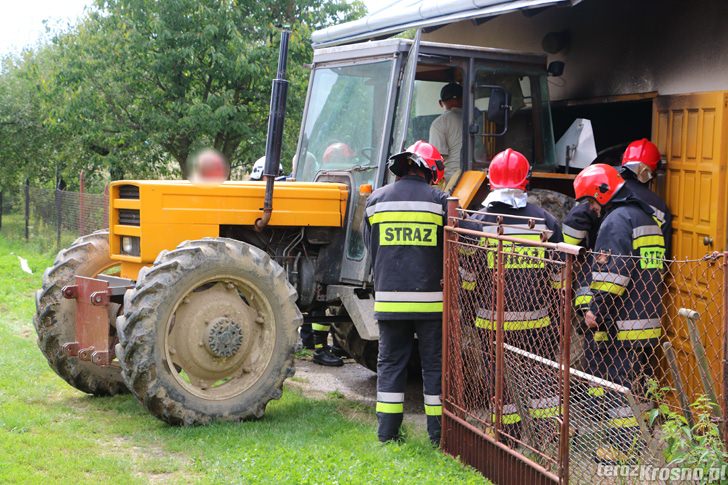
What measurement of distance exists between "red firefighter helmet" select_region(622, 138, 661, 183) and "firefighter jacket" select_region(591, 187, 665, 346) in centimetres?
54

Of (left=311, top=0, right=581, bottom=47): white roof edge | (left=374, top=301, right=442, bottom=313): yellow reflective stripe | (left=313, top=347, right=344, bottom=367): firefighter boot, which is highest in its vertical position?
(left=311, top=0, right=581, bottom=47): white roof edge

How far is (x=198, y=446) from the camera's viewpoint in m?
5.78

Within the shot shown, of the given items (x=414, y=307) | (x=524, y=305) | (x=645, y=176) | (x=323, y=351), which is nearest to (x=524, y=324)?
(x=524, y=305)

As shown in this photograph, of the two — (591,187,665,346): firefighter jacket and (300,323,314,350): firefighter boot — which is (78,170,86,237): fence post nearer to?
(300,323,314,350): firefighter boot

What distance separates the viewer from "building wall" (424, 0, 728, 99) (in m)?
6.44

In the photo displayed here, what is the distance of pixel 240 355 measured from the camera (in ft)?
21.2

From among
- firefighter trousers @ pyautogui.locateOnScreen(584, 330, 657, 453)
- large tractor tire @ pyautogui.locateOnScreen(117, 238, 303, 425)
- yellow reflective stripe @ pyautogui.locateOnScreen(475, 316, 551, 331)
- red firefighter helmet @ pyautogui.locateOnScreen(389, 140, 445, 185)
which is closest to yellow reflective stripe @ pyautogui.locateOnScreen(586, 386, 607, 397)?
firefighter trousers @ pyautogui.locateOnScreen(584, 330, 657, 453)

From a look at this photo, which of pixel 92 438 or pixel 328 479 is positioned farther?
pixel 92 438

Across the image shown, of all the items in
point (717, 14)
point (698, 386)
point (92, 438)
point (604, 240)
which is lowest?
point (92, 438)

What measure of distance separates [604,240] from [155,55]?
10.7m

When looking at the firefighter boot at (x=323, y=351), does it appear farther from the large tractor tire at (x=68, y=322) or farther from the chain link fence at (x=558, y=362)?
the chain link fence at (x=558, y=362)

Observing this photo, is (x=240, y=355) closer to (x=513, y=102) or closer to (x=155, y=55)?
(x=513, y=102)

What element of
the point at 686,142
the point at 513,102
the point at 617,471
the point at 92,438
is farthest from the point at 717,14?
the point at 92,438

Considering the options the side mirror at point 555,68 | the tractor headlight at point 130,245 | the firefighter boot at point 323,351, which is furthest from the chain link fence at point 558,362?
the firefighter boot at point 323,351
